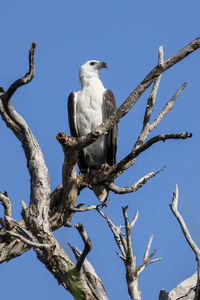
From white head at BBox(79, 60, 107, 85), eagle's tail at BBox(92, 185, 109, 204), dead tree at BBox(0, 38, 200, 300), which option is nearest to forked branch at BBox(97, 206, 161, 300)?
dead tree at BBox(0, 38, 200, 300)

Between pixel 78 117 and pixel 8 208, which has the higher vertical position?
pixel 78 117

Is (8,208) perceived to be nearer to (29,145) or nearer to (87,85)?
(29,145)

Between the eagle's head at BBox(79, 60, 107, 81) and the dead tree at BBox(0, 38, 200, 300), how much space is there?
2.10 m

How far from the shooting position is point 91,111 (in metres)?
7.89

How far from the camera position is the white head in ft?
27.8

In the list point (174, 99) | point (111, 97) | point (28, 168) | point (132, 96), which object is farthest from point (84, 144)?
point (111, 97)

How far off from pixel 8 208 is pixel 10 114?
1.07 meters

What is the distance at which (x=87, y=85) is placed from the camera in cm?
822

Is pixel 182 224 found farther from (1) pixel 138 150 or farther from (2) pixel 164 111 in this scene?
(2) pixel 164 111

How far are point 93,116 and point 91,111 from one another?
8 centimetres

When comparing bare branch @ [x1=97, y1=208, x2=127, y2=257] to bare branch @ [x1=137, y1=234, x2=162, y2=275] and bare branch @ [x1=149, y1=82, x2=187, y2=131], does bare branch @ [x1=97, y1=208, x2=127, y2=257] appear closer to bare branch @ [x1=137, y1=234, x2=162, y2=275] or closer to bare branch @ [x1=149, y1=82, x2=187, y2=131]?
bare branch @ [x1=137, y1=234, x2=162, y2=275]

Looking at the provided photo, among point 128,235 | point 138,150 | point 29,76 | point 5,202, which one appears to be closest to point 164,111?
point 138,150

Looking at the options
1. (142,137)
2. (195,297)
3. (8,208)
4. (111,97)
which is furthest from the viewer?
(111,97)

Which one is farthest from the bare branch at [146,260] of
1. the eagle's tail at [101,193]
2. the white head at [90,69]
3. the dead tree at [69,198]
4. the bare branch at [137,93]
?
the white head at [90,69]
